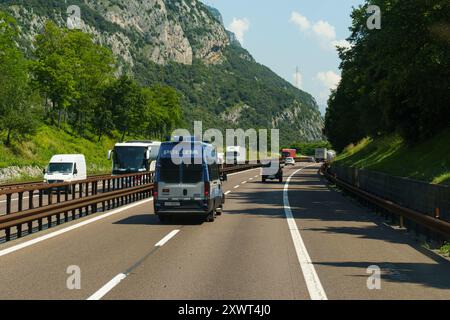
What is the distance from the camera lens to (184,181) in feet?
55.8

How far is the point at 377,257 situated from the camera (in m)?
11.1

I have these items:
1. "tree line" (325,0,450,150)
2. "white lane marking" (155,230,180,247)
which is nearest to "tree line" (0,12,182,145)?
"tree line" (325,0,450,150)

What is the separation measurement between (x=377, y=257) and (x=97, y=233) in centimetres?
696

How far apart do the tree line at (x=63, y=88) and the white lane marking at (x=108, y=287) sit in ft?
137

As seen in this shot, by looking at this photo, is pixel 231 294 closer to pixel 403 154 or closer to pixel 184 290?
pixel 184 290

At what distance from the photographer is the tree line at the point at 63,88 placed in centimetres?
4912

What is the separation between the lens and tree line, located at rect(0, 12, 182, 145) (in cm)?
4912

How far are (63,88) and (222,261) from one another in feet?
198

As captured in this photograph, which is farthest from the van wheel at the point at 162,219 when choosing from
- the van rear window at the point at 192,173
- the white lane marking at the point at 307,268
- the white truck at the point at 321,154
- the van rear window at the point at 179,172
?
the white truck at the point at 321,154

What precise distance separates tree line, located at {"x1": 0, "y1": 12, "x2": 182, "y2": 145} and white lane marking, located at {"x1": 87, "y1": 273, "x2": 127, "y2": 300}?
41.7 m

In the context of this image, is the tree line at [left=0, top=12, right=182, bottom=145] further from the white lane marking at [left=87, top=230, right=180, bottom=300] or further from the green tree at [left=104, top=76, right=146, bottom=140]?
the white lane marking at [left=87, top=230, right=180, bottom=300]

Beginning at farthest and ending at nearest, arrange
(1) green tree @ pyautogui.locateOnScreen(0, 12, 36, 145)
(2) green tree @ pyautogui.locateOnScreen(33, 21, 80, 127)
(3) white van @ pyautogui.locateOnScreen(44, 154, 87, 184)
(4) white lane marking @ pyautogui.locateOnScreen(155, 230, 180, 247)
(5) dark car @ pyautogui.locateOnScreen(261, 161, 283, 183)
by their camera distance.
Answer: (2) green tree @ pyautogui.locateOnScreen(33, 21, 80, 127), (1) green tree @ pyautogui.locateOnScreen(0, 12, 36, 145), (5) dark car @ pyautogui.locateOnScreen(261, 161, 283, 183), (3) white van @ pyautogui.locateOnScreen(44, 154, 87, 184), (4) white lane marking @ pyautogui.locateOnScreen(155, 230, 180, 247)

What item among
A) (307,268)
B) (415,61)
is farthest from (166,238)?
(415,61)
